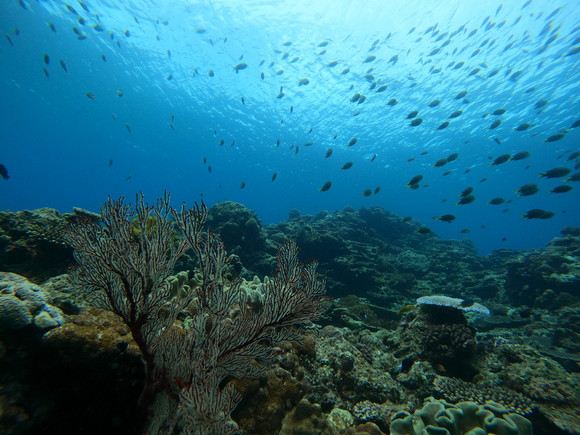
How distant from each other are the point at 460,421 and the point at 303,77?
33301 mm

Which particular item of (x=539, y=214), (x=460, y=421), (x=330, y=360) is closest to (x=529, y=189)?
(x=539, y=214)

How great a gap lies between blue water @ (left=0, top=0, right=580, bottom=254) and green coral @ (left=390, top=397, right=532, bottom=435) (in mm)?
5086

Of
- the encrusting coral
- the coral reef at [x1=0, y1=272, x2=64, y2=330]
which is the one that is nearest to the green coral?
the encrusting coral

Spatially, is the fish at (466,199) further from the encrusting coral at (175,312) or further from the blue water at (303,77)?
the encrusting coral at (175,312)

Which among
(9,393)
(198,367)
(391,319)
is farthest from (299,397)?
(391,319)

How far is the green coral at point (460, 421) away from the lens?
3.13 m

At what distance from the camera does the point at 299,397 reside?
4.00 metres

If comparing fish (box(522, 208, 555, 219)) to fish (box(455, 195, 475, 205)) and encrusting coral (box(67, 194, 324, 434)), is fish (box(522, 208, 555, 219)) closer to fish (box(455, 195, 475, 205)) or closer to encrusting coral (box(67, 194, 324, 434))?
fish (box(455, 195, 475, 205))

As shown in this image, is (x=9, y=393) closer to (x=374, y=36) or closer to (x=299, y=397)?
(x=299, y=397)

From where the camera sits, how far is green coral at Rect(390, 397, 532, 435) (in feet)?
10.3

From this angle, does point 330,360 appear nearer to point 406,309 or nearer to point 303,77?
point 406,309

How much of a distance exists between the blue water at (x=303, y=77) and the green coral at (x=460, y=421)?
509 cm

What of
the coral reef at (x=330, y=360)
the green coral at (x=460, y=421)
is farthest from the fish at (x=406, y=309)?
the green coral at (x=460, y=421)

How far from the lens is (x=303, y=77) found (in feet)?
98.1
